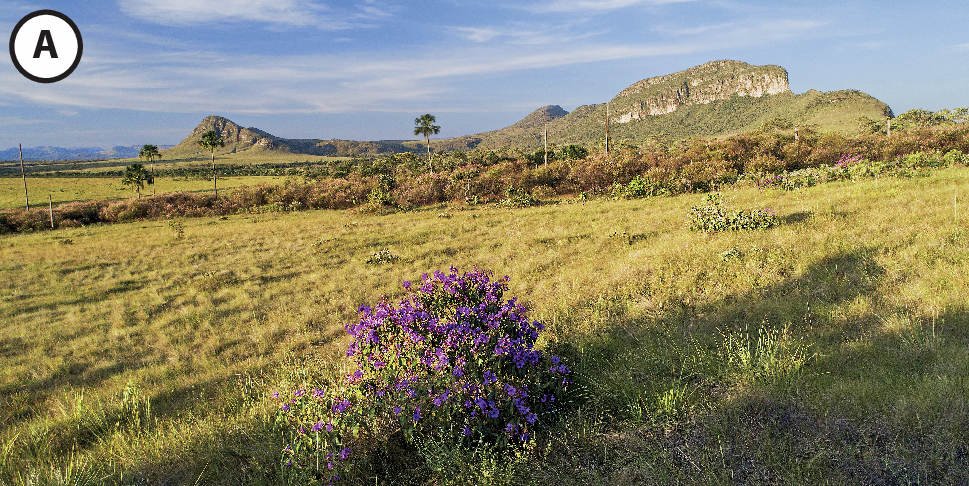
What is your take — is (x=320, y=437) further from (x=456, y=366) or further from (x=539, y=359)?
(x=539, y=359)

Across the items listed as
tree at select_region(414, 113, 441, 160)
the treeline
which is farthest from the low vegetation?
tree at select_region(414, 113, 441, 160)

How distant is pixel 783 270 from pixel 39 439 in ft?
30.4

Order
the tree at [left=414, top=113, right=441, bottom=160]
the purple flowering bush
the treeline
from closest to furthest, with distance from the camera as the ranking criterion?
1. the purple flowering bush
2. the treeline
3. the tree at [left=414, top=113, right=441, bottom=160]

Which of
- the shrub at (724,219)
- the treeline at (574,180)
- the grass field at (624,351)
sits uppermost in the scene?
the treeline at (574,180)

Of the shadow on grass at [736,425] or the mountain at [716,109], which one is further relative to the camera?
the mountain at [716,109]

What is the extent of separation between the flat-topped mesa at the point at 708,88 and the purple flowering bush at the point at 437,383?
187 metres

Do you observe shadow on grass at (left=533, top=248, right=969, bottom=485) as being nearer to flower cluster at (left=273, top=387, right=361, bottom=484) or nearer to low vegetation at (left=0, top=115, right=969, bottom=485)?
low vegetation at (left=0, top=115, right=969, bottom=485)

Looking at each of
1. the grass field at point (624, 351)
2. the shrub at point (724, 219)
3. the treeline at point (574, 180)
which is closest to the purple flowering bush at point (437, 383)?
the grass field at point (624, 351)

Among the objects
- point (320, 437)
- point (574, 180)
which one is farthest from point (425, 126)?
point (320, 437)

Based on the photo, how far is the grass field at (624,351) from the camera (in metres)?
2.75

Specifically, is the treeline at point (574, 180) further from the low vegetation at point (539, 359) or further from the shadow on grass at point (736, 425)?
the shadow on grass at point (736, 425)

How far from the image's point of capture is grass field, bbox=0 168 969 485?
2.75 meters

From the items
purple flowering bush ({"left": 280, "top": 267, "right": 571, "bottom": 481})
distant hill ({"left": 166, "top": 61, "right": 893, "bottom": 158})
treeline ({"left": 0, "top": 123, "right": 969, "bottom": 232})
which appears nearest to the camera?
purple flowering bush ({"left": 280, "top": 267, "right": 571, "bottom": 481})

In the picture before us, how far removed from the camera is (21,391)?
6082 mm
